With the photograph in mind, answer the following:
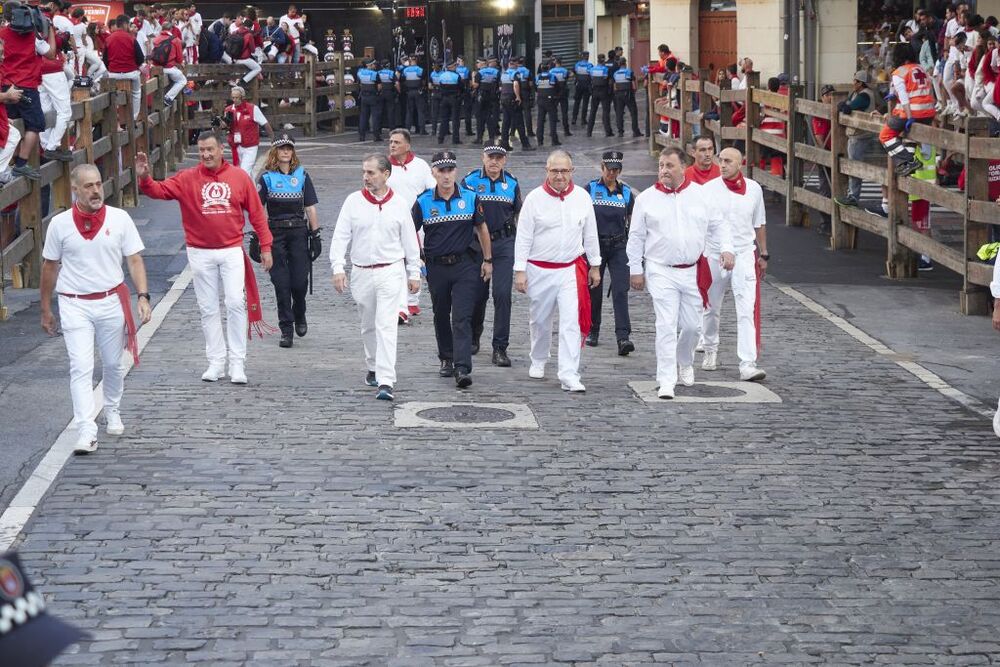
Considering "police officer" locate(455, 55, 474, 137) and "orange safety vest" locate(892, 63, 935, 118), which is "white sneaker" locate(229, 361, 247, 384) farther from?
"police officer" locate(455, 55, 474, 137)

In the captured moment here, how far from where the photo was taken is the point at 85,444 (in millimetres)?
10859

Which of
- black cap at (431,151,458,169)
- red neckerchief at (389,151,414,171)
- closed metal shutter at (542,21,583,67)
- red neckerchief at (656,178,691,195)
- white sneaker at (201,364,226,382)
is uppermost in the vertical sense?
closed metal shutter at (542,21,583,67)

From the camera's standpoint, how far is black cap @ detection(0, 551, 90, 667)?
3.53m

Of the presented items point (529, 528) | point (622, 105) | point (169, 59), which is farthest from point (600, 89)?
point (529, 528)

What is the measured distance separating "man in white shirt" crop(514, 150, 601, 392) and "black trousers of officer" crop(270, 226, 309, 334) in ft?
9.01

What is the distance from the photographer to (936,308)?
17.4 meters

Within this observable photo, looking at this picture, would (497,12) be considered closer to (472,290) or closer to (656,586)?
(472,290)

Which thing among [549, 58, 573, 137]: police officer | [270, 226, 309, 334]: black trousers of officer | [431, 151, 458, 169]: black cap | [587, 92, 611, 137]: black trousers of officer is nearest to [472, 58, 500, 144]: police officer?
[549, 58, 573, 137]: police officer

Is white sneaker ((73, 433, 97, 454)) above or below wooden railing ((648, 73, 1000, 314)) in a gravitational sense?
below

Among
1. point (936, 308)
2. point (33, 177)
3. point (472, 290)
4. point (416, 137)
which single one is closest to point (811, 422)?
point (472, 290)

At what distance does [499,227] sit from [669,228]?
196 cm

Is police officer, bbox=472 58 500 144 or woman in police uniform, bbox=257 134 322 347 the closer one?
woman in police uniform, bbox=257 134 322 347

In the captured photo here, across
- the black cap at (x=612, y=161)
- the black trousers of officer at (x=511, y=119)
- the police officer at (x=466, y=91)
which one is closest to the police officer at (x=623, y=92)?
the police officer at (x=466, y=91)

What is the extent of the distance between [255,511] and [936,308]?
390 inches
